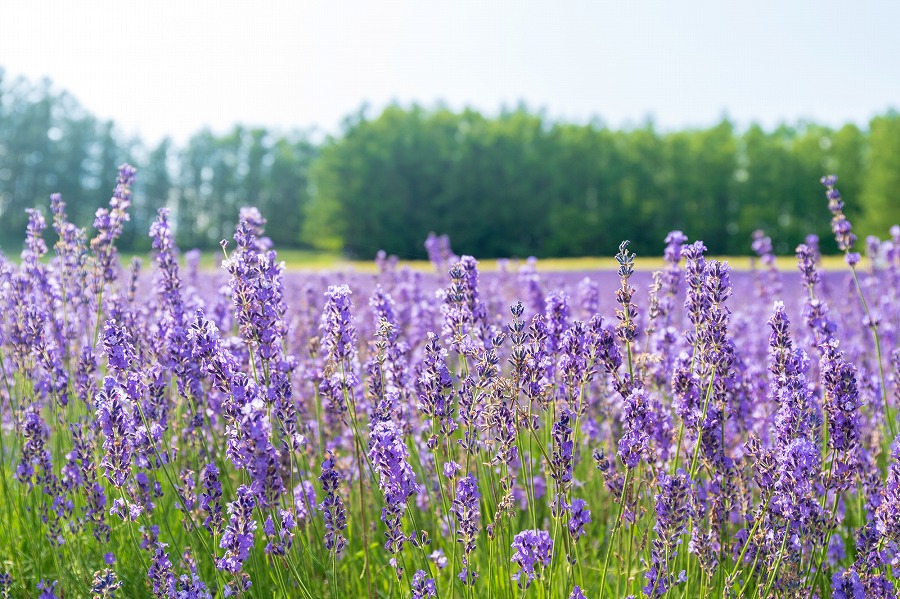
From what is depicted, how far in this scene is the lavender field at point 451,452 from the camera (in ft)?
7.13

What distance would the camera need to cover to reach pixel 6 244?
38.6 metres

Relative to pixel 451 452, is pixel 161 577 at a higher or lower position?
lower

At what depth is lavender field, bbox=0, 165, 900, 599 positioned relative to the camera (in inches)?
85.6

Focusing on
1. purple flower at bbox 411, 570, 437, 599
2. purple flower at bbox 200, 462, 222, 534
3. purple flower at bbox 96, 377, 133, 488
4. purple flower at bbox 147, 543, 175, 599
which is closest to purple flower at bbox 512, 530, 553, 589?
purple flower at bbox 411, 570, 437, 599

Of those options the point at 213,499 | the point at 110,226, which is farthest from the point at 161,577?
the point at 110,226

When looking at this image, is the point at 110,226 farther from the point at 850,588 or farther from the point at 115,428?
the point at 850,588

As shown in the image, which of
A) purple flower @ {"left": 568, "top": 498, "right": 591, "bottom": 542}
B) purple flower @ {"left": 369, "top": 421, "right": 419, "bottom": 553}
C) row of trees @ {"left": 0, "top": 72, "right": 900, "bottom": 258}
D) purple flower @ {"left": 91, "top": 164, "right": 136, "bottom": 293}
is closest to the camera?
purple flower @ {"left": 369, "top": 421, "right": 419, "bottom": 553}

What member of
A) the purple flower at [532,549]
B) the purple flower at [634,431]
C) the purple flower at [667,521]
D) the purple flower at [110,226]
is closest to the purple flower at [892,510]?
the purple flower at [667,521]

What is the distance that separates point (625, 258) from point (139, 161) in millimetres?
47132

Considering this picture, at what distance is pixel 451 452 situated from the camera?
2.65 metres

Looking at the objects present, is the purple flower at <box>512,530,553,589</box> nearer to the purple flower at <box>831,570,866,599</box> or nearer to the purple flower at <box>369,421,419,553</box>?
the purple flower at <box>369,421,419,553</box>

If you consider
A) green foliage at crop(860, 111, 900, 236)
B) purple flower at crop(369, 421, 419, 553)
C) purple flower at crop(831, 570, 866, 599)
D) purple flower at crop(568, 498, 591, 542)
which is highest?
green foliage at crop(860, 111, 900, 236)

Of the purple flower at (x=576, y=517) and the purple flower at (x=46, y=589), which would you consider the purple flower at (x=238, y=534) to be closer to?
the purple flower at (x=576, y=517)

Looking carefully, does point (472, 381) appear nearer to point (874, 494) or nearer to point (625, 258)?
point (625, 258)
